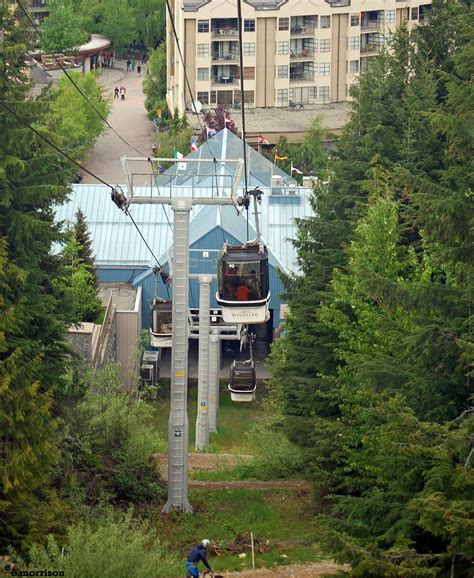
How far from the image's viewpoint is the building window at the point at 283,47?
9275cm

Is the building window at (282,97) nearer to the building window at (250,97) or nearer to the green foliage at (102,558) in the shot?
the building window at (250,97)

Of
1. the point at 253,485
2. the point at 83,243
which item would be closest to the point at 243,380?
the point at 83,243

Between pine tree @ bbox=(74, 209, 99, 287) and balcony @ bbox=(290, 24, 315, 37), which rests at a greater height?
balcony @ bbox=(290, 24, 315, 37)

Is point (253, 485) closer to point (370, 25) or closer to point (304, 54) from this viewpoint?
point (304, 54)

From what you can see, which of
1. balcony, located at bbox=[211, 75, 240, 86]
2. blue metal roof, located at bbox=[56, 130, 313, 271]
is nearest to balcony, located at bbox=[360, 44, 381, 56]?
balcony, located at bbox=[211, 75, 240, 86]

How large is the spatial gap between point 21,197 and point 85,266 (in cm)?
2032

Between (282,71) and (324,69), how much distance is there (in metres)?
2.78

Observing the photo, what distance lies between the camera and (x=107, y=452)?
3362cm

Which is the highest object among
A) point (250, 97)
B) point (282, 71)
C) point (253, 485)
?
point (282, 71)

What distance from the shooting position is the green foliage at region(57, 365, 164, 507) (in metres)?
31.7

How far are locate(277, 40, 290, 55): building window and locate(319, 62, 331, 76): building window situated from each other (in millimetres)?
2557

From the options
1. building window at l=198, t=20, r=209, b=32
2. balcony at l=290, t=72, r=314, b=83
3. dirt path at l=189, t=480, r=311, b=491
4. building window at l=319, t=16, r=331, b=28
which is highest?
building window at l=319, t=16, r=331, b=28

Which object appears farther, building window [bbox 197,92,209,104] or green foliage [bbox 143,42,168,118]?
green foliage [bbox 143,42,168,118]

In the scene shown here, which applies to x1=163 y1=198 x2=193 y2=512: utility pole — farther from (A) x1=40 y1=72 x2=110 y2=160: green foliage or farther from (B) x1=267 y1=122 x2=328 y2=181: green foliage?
(A) x1=40 y1=72 x2=110 y2=160: green foliage
